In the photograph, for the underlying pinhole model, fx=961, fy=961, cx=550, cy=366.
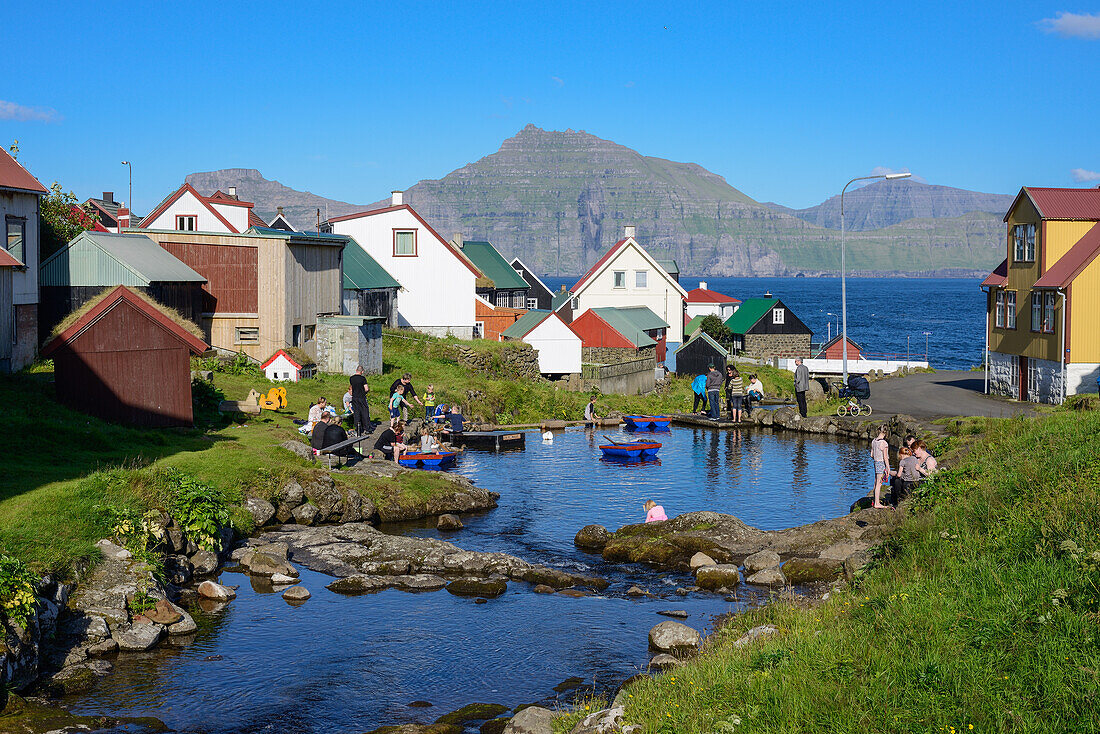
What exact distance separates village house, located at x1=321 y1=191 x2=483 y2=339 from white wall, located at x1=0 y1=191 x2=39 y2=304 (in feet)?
88.5

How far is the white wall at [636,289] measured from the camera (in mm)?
77938

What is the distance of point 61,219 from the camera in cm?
4344

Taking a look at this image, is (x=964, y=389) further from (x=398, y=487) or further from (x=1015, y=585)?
(x=1015, y=585)

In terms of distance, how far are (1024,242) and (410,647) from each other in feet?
123

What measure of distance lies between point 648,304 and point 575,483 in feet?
153

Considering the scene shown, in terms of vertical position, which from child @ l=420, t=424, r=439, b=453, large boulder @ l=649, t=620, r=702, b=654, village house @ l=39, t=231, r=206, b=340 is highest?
village house @ l=39, t=231, r=206, b=340

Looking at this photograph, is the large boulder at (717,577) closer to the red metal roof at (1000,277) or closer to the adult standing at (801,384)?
the adult standing at (801,384)

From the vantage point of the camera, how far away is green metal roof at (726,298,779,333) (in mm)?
85125

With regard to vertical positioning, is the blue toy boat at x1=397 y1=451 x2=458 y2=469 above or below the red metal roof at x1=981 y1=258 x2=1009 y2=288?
below

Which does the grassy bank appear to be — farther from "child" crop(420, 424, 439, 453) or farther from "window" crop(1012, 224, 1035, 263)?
"window" crop(1012, 224, 1035, 263)

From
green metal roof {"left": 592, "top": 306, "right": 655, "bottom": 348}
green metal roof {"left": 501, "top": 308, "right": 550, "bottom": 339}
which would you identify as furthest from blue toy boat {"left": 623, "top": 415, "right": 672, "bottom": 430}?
green metal roof {"left": 501, "top": 308, "right": 550, "bottom": 339}

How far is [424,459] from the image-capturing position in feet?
109

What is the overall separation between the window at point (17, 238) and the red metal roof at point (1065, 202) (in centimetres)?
4050

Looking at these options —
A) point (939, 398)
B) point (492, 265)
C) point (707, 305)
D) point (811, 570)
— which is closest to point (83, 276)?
point (811, 570)
